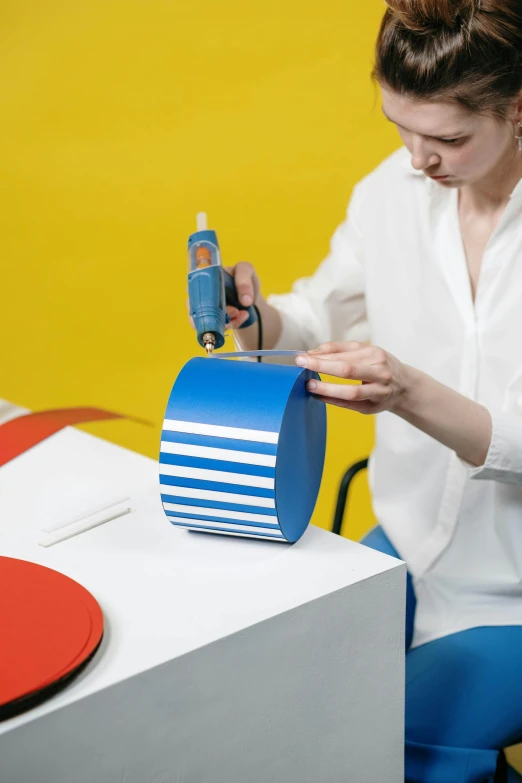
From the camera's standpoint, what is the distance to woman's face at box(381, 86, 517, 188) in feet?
3.94

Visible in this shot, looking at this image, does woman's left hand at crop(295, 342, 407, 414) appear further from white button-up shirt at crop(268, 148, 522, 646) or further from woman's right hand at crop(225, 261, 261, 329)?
woman's right hand at crop(225, 261, 261, 329)

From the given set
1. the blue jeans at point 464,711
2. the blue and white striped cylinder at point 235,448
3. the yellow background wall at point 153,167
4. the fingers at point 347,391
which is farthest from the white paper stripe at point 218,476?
the yellow background wall at point 153,167

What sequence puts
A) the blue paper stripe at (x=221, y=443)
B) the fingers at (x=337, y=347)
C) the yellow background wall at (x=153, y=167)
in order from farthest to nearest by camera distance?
1. the yellow background wall at (x=153, y=167)
2. the fingers at (x=337, y=347)
3. the blue paper stripe at (x=221, y=443)

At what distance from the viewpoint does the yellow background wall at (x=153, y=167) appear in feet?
9.14

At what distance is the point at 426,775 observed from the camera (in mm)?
1264

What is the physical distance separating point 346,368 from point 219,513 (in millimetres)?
A: 196

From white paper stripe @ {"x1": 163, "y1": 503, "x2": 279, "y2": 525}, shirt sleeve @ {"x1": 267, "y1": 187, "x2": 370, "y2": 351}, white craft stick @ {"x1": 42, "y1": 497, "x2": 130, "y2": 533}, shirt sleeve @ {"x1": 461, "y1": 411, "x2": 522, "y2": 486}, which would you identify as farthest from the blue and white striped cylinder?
shirt sleeve @ {"x1": 267, "y1": 187, "x2": 370, "y2": 351}

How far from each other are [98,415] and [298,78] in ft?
5.36

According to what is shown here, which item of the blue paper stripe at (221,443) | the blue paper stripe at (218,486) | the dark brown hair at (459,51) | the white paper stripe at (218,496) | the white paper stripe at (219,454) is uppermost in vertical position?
the dark brown hair at (459,51)

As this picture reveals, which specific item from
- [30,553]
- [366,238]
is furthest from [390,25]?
[30,553]

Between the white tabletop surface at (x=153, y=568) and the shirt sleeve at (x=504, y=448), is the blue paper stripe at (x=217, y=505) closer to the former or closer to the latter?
the white tabletop surface at (x=153, y=568)

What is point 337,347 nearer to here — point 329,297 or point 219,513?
point 219,513

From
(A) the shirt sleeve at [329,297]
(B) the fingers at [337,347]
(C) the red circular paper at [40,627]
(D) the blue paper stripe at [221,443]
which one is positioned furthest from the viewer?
(A) the shirt sleeve at [329,297]

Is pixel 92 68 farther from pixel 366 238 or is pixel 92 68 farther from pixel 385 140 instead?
pixel 366 238
